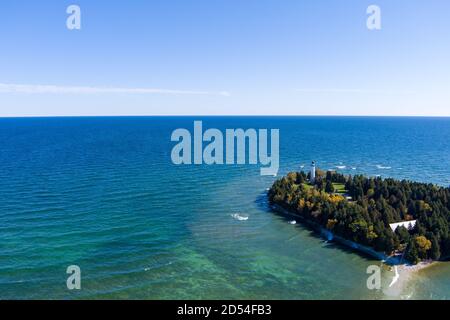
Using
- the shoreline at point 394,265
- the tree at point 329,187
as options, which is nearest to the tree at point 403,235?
the shoreline at point 394,265

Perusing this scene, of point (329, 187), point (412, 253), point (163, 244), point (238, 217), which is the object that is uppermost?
point (329, 187)

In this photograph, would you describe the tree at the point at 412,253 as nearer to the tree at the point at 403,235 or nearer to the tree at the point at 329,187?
the tree at the point at 403,235

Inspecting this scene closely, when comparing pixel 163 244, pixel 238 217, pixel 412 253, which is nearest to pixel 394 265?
pixel 412 253

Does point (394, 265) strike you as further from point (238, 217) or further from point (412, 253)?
point (238, 217)

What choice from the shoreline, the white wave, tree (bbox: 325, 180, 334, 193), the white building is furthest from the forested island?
the white wave

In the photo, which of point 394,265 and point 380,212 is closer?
point 394,265

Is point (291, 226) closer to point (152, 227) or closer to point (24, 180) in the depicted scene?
point (152, 227)

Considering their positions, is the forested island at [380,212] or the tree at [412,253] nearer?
the tree at [412,253]

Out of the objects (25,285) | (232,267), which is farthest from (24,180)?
(232,267)
